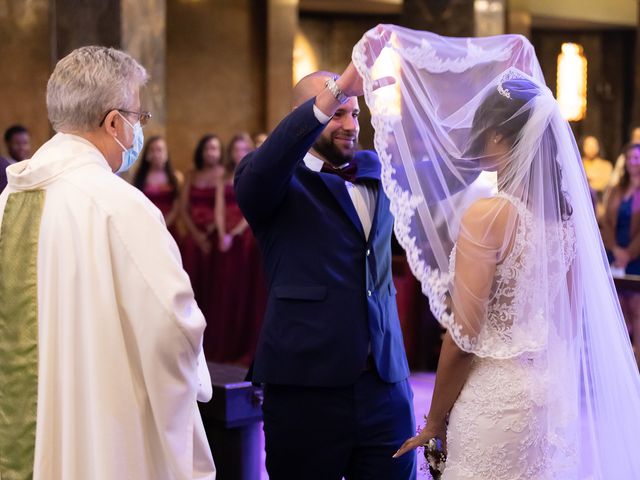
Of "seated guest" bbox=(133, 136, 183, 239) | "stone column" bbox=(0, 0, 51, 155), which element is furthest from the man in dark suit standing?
"stone column" bbox=(0, 0, 51, 155)

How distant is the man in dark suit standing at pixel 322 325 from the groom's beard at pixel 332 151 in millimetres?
35

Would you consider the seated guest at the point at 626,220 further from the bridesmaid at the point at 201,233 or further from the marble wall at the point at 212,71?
the marble wall at the point at 212,71

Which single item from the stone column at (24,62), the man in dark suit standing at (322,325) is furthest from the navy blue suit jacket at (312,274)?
the stone column at (24,62)

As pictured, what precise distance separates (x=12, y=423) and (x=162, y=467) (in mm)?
423

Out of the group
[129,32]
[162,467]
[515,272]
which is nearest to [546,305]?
[515,272]

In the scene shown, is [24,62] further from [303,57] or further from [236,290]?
[303,57]

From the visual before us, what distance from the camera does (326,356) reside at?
280cm

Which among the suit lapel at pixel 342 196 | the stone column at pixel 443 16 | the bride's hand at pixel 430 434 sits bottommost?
the bride's hand at pixel 430 434

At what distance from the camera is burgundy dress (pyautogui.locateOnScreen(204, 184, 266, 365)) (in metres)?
8.27

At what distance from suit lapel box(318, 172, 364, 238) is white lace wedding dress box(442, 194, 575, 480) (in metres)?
0.43

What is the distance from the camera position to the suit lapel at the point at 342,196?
9.49 ft

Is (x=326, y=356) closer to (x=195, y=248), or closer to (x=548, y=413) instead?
(x=548, y=413)

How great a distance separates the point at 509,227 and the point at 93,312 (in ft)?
3.45

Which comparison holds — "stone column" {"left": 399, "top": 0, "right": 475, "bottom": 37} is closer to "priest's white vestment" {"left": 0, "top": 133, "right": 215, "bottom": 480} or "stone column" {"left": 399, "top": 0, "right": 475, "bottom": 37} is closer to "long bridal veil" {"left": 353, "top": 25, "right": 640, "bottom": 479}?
"long bridal veil" {"left": 353, "top": 25, "right": 640, "bottom": 479}
